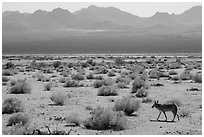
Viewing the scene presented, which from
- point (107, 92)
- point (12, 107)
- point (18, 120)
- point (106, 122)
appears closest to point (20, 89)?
point (107, 92)

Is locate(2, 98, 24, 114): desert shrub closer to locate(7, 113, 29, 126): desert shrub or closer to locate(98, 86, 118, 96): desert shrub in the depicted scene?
locate(7, 113, 29, 126): desert shrub

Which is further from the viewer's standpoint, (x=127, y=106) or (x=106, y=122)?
(x=127, y=106)

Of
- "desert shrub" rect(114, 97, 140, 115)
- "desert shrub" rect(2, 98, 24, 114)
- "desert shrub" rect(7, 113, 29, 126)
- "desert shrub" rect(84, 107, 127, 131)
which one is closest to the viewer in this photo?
"desert shrub" rect(84, 107, 127, 131)

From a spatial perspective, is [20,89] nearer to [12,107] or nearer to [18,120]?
[12,107]

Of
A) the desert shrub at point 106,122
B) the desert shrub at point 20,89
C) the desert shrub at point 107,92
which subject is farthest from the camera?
the desert shrub at point 20,89

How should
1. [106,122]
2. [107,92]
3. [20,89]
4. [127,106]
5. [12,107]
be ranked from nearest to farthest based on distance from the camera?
1. [106,122]
2. [127,106]
3. [12,107]
4. [107,92]
5. [20,89]

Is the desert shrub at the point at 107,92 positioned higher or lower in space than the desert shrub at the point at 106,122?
lower

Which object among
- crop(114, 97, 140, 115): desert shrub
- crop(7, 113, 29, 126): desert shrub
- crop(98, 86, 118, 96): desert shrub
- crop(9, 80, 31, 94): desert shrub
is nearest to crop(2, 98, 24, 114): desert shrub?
crop(7, 113, 29, 126): desert shrub

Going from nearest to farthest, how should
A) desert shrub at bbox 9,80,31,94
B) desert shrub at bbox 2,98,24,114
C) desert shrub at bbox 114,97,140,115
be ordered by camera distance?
desert shrub at bbox 114,97,140,115 < desert shrub at bbox 2,98,24,114 < desert shrub at bbox 9,80,31,94

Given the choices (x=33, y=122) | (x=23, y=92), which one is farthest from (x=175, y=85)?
(x=33, y=122)

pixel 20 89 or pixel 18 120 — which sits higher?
Result: pixel 18 120

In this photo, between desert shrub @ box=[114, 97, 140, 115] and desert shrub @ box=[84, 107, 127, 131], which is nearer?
desert shrub @ box=[84, 107, 127, 131]

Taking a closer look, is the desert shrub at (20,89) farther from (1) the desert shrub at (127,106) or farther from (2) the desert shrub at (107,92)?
(1) the desert shrub at (127,106)

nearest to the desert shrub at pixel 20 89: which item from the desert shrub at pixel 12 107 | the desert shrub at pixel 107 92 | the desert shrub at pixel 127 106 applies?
the desert shrub at pixel 107 92
